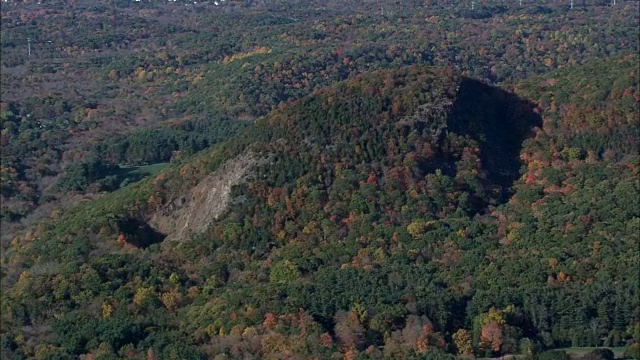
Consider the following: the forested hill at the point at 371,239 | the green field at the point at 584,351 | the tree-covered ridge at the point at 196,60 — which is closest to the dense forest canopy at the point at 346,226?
the forested hill at the point at 371,239

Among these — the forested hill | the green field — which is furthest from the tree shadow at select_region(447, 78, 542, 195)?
the green field

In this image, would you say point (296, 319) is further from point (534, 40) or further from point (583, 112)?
point (534, 40)

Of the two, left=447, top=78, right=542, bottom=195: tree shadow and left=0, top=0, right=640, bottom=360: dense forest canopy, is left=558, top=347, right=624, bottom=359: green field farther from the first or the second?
left=447, top=78, right=542, bottom=195: tree shadow

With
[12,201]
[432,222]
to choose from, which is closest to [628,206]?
[432,222]

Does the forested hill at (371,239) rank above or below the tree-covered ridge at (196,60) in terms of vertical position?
above

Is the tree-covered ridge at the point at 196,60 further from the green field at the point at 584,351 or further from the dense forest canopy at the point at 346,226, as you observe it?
the green field at the point at 584,351

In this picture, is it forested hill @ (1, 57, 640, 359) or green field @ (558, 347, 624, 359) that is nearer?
green field @ (558, 347, 624, 359)
